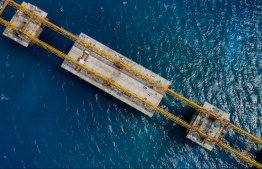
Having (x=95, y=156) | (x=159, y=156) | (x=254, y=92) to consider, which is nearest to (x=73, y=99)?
(x=95, y=156)

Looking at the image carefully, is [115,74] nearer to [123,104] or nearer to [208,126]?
[123,104]

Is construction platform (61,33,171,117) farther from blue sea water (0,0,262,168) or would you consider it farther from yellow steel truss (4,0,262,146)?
blue sea water (0,0,262,168)

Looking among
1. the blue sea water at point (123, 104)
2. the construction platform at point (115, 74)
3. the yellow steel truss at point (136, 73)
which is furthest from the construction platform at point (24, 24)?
the construction platform at point (115, 74)

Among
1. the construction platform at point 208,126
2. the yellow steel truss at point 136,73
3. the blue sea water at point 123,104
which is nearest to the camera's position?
the yellow steel truss at point 136,73

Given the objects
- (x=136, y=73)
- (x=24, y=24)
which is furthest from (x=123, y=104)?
(x=24, y=24)

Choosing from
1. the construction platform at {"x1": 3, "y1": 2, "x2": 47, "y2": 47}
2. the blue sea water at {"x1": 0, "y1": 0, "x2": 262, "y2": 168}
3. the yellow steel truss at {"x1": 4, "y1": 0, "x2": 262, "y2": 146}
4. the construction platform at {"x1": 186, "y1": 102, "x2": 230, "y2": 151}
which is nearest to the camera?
the yellow steel truss at {"x1": 4, "y1": 0, "x2": 262, "y2": 146}

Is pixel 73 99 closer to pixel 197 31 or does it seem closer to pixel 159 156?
pixel 159 156

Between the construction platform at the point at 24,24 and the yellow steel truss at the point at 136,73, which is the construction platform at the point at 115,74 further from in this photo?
the construction platform at the point at 24,24

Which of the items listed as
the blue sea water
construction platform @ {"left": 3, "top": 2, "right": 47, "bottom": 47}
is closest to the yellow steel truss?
construction platform @ {"left": 3, "top": 2, "right": 47, "bottom": 47}
